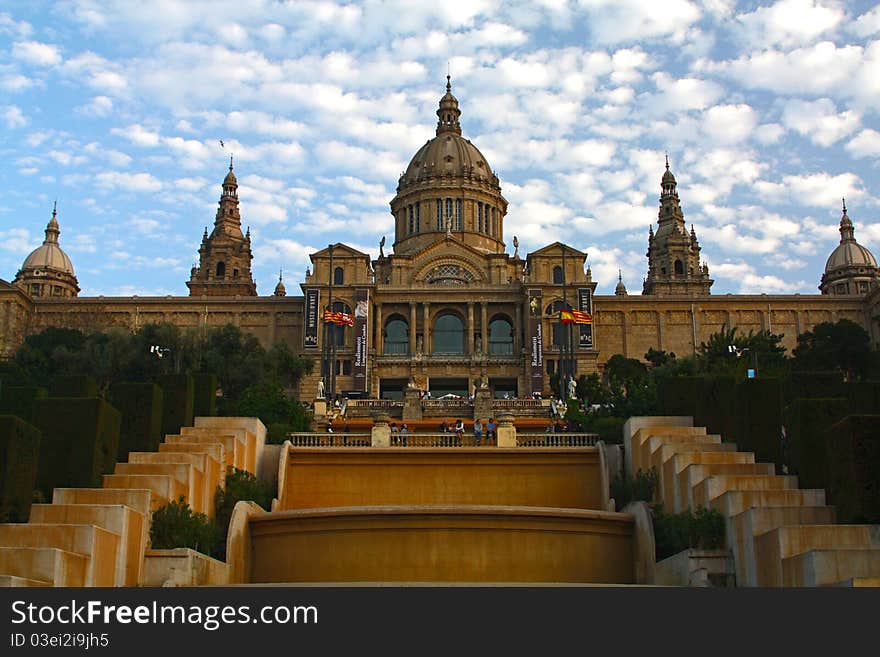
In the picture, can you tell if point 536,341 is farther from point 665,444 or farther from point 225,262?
point 665,444

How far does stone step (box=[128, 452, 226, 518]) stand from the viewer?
2681 cm

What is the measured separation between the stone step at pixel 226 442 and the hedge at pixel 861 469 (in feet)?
51.3

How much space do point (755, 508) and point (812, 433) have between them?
4162mm

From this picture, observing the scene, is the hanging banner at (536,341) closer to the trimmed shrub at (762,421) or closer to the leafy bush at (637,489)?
the leafy bush at (637,489)

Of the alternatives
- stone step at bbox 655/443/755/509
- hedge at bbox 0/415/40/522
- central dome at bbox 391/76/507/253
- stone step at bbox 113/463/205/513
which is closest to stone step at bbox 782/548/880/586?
stone step at bbox 655/443/755/509

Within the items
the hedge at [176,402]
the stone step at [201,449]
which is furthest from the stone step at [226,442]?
the hedge at [176,402]

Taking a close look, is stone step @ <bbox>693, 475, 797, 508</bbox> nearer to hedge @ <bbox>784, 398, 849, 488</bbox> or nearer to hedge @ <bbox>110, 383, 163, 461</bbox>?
hedge @ <bbox>784, 398, 849, 488</bbox>

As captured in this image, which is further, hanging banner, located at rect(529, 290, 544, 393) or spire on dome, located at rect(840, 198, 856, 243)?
spire on dome, located at rect(840, 198, 856, 243)

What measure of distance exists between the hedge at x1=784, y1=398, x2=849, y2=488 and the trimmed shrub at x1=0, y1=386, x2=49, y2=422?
1918 cm

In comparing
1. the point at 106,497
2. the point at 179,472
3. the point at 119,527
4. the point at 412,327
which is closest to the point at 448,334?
the point at 412,327

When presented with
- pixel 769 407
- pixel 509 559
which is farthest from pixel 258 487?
pixel 769 407

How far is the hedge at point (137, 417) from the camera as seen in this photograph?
28.2 meters
